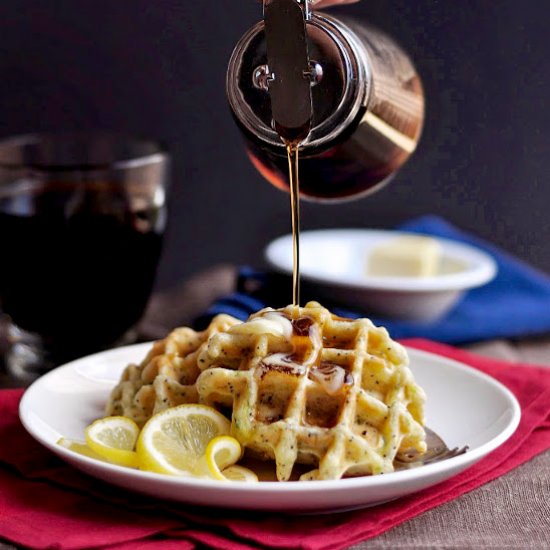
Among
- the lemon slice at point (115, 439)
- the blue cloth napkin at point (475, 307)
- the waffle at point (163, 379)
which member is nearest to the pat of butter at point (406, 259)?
the blue cloth napkin at point (475, 307)

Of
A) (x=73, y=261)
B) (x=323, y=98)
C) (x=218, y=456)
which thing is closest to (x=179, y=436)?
(x=218, y=456)

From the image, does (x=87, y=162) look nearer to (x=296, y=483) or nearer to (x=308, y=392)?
(x=308, y=392)

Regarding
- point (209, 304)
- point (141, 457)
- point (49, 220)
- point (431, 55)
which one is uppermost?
point (431, 55)

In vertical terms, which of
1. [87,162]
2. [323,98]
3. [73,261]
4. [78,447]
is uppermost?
[323,98]

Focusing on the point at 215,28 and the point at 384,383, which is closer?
the point at 384,383

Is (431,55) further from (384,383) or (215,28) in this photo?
(384,383)

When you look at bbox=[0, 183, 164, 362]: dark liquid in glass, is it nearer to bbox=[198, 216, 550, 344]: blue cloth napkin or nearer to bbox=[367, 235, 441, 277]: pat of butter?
bbox=[198, 216, 550, 344]: blue cloth napkin

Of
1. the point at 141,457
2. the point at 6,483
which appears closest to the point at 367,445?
the point at 141,457
